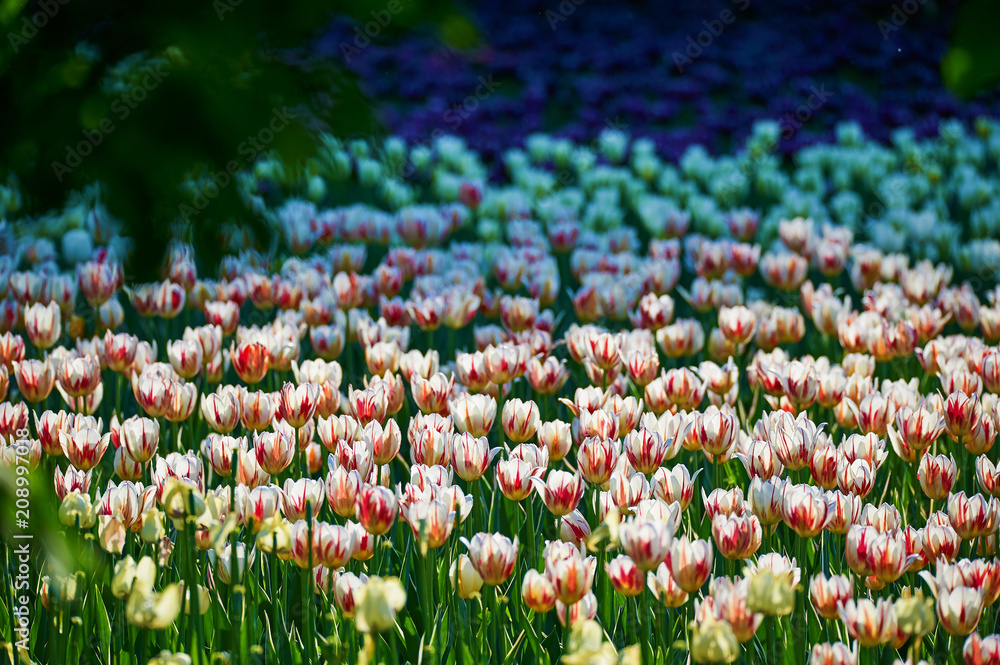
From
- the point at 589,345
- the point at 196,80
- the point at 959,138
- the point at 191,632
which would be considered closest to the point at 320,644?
the point at 191,632

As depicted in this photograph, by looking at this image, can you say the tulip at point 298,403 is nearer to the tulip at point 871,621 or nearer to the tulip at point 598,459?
the tulip at point 598,459

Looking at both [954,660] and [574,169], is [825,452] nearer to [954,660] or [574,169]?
[954,660]

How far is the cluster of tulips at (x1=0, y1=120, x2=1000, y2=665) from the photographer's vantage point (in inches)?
62.7

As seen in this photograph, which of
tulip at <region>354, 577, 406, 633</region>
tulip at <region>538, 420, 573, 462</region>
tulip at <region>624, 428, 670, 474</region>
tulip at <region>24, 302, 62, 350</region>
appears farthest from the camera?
tulip at <region>24, 302, 62, 350</region>

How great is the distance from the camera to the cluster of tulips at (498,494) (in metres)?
1.59

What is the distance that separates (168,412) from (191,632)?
2.46 ft

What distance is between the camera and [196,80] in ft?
5.05

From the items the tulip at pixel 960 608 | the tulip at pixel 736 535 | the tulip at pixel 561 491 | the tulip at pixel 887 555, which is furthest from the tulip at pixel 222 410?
the tulip at pixel 960 608

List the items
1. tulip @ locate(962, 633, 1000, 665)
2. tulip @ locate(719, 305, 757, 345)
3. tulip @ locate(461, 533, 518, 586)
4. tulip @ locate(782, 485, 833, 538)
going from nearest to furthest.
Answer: tulip @ locate(962, 633, 1000, 665), tulip @ locate(461, 533, 518, 586), tulip @ locate(782, 485, 833, 538), tulip @ locate(719, 305, 757, 345)

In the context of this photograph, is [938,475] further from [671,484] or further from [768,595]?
[768,595]

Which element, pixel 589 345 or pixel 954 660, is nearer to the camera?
pixel 954 660

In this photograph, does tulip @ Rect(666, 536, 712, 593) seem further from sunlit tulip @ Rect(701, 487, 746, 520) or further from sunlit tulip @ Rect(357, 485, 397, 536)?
sunlit tulip @ Rect(357, 485, 397, 536)

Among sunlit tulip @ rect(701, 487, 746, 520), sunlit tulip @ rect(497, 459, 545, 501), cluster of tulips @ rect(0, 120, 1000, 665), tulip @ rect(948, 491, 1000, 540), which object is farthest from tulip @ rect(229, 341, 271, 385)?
tulip @ rect(948, 491, 1000, 540)

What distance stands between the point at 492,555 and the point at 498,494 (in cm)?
74
